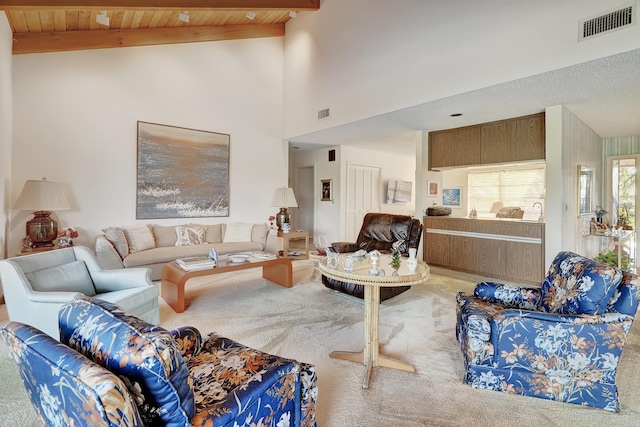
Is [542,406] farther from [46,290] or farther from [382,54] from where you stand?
[382,54]

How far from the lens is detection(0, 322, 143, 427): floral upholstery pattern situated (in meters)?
0.76

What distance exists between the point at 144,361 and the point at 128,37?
542 cm

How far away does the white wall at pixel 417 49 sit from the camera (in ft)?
9.52

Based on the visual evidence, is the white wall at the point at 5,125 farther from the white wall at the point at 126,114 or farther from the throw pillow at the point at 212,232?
the throw pillow at the point at 212,232

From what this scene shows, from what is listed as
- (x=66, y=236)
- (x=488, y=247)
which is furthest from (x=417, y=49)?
(x=66, y=236)

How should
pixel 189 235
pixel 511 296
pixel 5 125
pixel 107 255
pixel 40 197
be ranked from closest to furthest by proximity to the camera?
pixel 511 296
pixel 5 125
pixel 40 197
pixel 107 255
pixel 189 235

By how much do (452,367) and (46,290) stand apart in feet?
9.89

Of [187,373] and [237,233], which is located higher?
[237,233]

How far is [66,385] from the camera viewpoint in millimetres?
842

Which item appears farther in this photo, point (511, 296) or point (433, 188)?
point (433, 188)

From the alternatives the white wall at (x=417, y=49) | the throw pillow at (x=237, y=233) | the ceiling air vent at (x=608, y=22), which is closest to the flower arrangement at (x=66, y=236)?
the throw pillow at (x=237, y=233)

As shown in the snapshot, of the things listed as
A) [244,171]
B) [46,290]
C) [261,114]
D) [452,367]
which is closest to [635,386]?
[452,367]

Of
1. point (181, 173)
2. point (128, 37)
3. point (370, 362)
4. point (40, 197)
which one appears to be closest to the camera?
point (370, 362)

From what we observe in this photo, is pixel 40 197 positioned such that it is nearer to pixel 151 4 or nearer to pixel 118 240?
pixel 118 240
